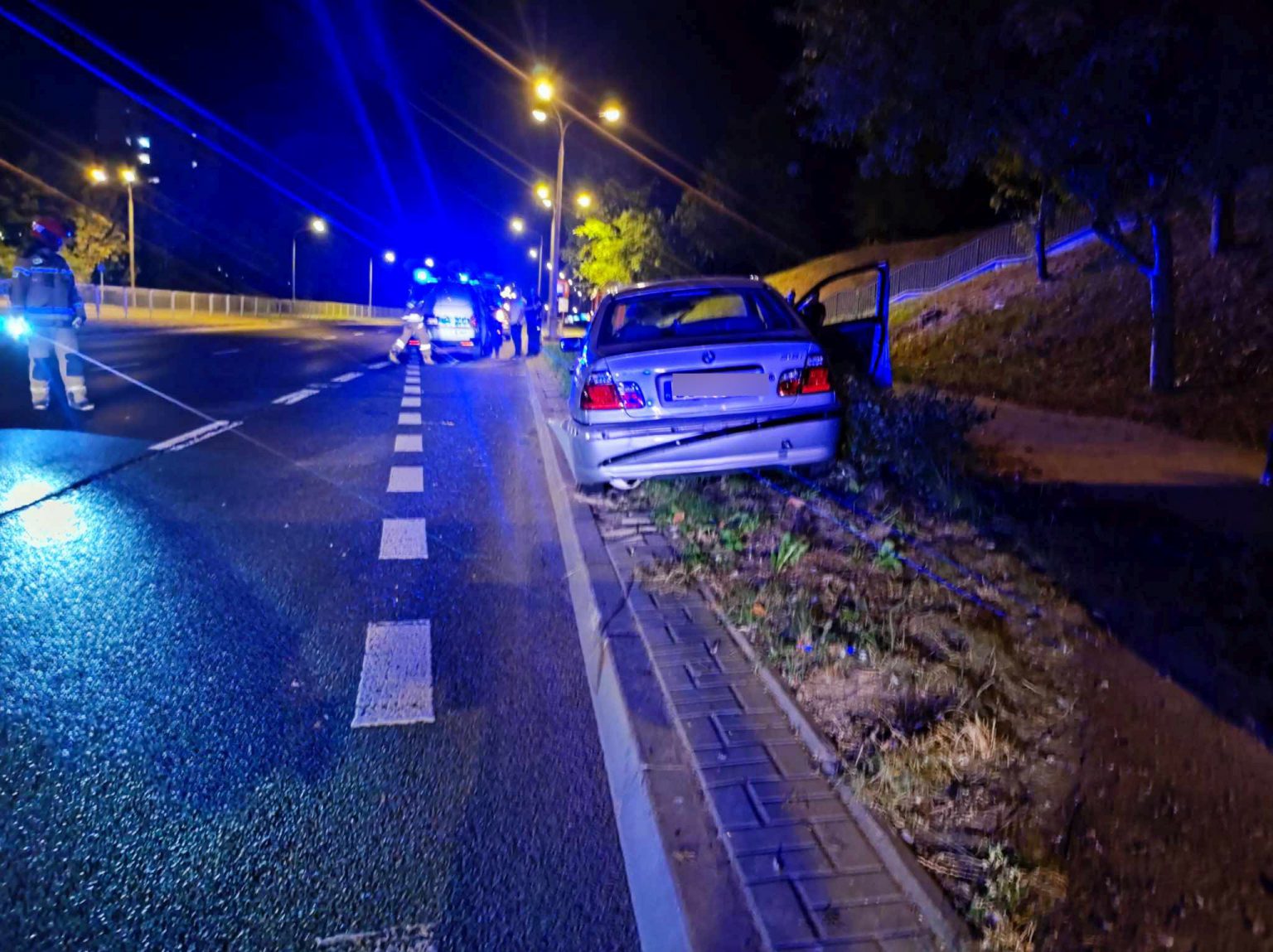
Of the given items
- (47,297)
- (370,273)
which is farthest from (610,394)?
(370,273)

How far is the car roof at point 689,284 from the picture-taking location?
24.2 ft

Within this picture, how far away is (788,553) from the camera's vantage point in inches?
216

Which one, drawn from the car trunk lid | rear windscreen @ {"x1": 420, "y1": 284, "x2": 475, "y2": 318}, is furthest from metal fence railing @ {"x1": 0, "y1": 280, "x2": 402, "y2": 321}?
the car trunk lid

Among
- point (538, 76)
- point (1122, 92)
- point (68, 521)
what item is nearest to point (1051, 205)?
point (538, 76)

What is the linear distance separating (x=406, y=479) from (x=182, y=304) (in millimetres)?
42682

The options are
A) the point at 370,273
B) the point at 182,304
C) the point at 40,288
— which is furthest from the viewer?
the point at 370,273

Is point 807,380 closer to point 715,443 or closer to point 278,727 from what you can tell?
point 715,443

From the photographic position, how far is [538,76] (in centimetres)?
2258

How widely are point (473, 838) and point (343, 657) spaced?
5.40ft

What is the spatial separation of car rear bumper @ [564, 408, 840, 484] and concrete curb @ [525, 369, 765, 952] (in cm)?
153

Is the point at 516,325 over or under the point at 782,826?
over

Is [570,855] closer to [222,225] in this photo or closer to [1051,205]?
[1051,205]

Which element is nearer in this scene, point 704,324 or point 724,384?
point 724,384

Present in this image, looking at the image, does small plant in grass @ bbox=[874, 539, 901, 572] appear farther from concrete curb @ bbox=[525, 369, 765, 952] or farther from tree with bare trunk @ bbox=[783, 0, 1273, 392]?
tree with bare trunk @ bbox=[783, 0, 1273, 392]
